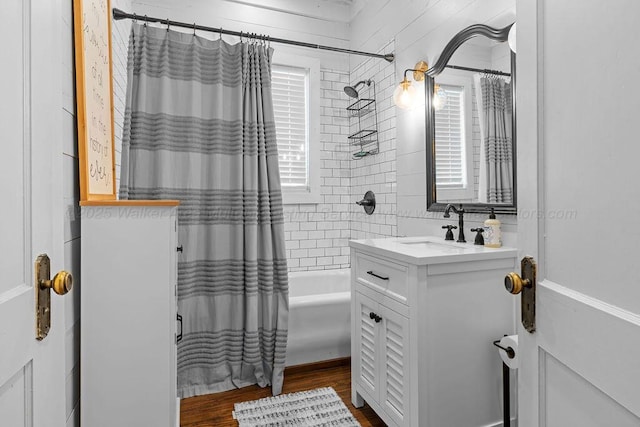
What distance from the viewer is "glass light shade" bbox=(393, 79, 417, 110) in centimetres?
245

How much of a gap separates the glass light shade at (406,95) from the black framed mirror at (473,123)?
0.12 m

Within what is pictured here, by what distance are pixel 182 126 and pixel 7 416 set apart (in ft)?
6.24

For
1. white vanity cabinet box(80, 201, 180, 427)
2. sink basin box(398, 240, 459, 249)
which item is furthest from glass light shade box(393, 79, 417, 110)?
white vanity cabinet box(80, 201, 180, 427)

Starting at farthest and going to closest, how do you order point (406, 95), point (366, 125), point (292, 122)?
point (292, 122), point (366, 125), point (406, 95)

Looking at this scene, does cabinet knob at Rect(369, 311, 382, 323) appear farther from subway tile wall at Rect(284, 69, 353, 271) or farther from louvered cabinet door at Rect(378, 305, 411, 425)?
subway tile wall at Rect(284, 69, 353, 271)

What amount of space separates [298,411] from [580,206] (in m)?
1.92

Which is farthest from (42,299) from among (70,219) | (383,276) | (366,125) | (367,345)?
(366,125)

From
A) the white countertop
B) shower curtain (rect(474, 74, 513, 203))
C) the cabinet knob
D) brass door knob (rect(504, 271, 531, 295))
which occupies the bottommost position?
the cabinet knob

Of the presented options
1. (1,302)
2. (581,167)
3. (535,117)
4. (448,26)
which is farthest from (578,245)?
(448,26)

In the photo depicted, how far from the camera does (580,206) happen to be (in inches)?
A: 25.5

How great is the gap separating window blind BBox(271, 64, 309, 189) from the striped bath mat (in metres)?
1.77

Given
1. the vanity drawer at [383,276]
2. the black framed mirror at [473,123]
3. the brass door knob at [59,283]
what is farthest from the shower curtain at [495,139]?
the brass door knob at [59,283]

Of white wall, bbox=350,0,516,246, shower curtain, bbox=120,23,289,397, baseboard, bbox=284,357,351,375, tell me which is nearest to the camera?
white wall, bbox=350,0,516,246

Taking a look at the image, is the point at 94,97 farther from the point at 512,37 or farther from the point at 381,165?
the point at 381,165
